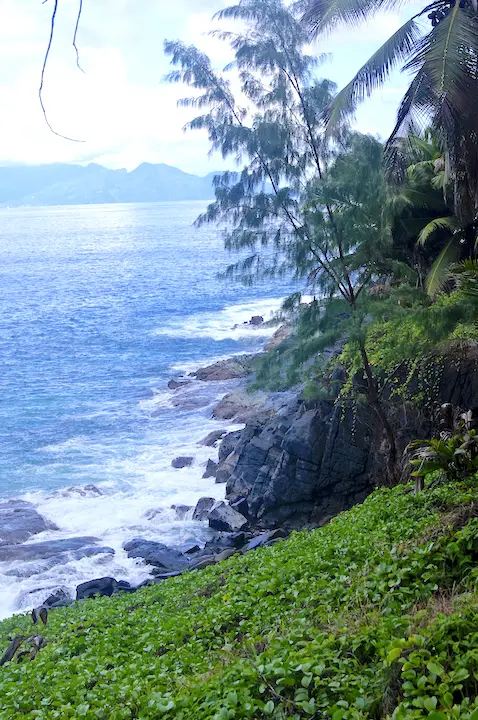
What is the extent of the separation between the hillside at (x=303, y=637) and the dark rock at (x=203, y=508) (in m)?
8.81

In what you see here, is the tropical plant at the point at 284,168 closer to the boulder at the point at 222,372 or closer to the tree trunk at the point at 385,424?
the tree trunk at the point at 385,424

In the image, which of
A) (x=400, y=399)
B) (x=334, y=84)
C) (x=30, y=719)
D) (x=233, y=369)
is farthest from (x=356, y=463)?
(x=233, y=369)

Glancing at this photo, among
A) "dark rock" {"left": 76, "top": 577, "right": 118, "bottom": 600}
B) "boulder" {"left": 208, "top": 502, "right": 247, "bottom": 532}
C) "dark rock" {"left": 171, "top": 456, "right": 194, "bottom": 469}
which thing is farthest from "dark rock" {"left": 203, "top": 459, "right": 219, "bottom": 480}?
"dark rock" {"left": 76, "top": 577, "right": 118, "bottom": 600}

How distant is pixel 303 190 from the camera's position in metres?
13.4

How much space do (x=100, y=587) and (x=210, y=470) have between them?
812cm

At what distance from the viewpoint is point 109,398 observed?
34.4 metres

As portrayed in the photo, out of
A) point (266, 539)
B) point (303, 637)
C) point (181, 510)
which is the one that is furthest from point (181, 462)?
point (303, 637)

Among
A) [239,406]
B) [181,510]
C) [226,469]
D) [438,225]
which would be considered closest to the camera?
[438,225]

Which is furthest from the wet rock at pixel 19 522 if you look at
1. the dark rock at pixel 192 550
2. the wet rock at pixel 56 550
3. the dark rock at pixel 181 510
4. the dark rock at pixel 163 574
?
the dark rock at pixel 163 574

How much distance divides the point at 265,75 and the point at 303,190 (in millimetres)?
2779

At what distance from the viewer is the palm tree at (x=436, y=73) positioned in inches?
392

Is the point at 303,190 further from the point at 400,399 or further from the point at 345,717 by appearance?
the point at 345,717

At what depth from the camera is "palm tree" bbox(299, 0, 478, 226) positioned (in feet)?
32.7

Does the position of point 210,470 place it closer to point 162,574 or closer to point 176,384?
point 162,574
